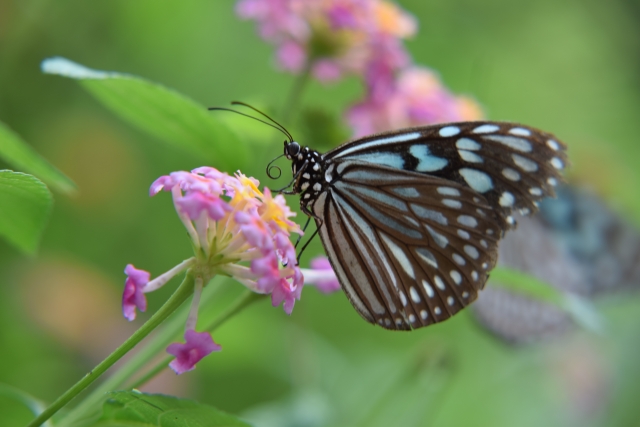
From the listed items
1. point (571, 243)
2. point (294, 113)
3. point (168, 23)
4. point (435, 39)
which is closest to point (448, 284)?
point (294, 113)

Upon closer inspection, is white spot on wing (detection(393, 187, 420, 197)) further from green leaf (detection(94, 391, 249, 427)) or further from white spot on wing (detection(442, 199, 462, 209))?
green leaf (detection(94, 391, 249, 427))

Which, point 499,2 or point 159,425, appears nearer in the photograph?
point 159,425

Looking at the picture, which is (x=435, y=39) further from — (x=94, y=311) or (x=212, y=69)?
(x=94, y=311)

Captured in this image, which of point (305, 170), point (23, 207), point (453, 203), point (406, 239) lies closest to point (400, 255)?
point (406, 239)

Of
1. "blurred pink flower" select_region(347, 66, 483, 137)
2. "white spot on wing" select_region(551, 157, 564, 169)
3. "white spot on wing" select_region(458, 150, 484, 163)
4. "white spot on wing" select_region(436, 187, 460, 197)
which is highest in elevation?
"blurred pink flower" select_region(347, 66, 483, 137)

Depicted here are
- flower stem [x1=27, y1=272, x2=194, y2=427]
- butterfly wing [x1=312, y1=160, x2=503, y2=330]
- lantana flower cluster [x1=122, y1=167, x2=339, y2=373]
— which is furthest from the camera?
butterfly wing [x1=312, y1=160, x2=503, y2=330]

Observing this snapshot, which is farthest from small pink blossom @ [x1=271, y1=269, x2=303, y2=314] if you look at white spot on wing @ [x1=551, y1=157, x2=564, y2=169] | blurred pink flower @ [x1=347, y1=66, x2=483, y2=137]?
blurred pink flower @ [x1=347, y1=66, x2=483, y2=137]

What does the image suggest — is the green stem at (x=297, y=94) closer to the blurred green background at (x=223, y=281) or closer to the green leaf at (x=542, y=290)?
the blurred green background at (x=223, y=281)

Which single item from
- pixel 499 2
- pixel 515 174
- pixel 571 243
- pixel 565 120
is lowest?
pixel 515 174
